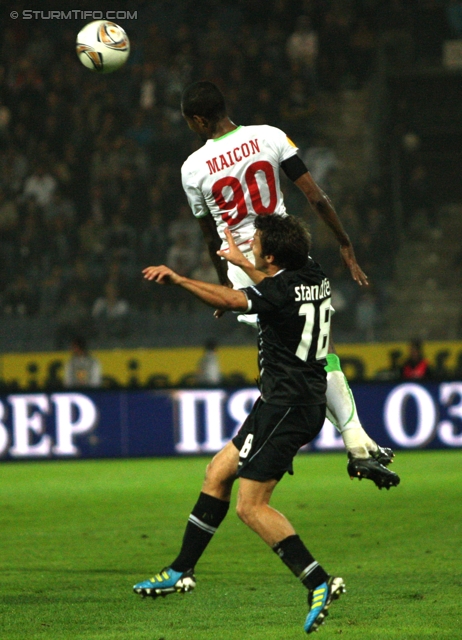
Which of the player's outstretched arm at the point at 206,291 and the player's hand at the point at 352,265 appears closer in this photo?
the player's outstretched arm at the point at 206,291

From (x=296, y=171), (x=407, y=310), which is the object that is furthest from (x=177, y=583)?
(x=407, y=310)

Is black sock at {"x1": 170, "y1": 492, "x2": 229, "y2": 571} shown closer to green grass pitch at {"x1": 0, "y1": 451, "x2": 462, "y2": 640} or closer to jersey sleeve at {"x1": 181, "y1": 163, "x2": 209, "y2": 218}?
green grass pitch at {"x1": 0, "y1": 451, "x2": 462, "y2": 640}

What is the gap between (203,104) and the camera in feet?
18.4

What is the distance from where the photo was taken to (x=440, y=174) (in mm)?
18000

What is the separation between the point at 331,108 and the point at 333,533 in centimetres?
1218

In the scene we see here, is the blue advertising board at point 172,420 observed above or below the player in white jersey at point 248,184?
below

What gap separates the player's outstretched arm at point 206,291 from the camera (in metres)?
4.67

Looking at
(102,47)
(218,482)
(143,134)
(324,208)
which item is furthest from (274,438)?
(143,134)

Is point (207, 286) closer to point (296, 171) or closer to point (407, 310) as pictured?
point (296, 171)

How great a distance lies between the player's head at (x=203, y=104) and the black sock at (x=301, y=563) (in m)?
2.24

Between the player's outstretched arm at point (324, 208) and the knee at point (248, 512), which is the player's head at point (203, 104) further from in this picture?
the knee at point (248, 512)

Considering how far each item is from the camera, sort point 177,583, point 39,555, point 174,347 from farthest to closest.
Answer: point 174,347 < point 39,555 < point 177,583

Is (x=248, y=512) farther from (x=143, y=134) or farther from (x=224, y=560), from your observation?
(x=143, y=134)

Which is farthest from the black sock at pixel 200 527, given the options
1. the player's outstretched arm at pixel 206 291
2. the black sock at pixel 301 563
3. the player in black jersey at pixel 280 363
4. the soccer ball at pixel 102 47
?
the soccer ball at pixel 102 47
